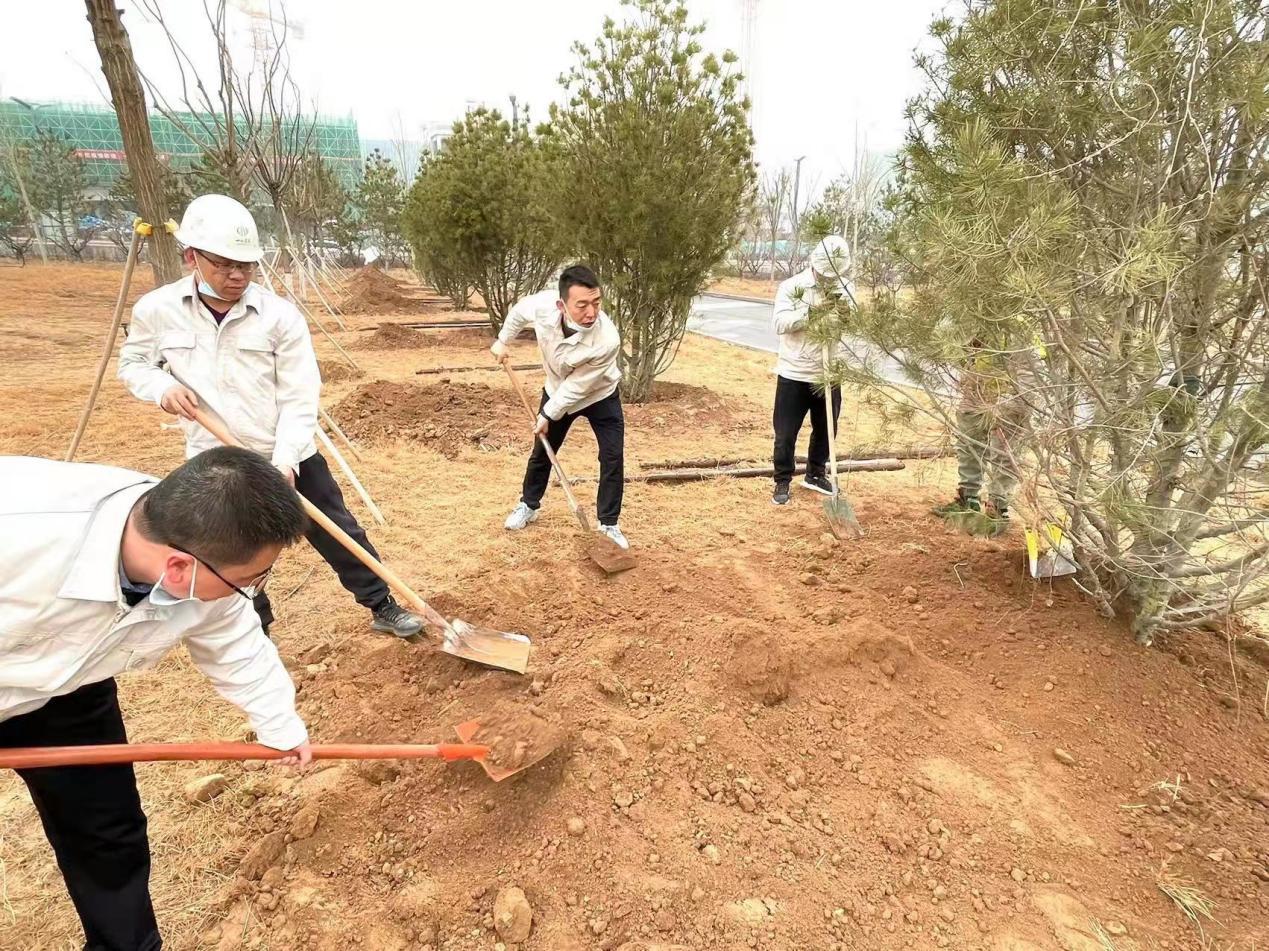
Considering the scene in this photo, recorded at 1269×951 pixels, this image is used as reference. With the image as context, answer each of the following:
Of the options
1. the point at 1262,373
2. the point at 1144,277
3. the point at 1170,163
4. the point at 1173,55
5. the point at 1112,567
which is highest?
the point at 1173,55

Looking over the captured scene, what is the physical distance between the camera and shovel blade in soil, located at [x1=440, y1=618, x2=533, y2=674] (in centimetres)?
248

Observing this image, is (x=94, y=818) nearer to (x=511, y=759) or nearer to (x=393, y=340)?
(x=511, y=759)

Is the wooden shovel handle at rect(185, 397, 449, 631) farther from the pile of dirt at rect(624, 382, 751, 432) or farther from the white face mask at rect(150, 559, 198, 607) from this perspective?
the pile of dirt at rect(624, 382, 751, 432)

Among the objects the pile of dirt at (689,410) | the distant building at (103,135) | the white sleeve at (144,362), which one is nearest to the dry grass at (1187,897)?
the white sleeve at (144,362)

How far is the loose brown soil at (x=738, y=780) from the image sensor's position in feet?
5.62

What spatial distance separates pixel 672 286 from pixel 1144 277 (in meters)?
5.23

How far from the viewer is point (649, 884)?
1755mm

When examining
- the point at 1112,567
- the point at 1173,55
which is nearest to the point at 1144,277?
the point at 1173,55

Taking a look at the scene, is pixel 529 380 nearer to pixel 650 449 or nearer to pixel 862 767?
pixel 650 449

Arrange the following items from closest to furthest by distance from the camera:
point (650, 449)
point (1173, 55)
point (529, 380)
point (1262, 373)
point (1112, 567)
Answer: point (1173, 55) < point (1262, 373) < point (1112, 567) < point (650, 449) < point (529, 380)

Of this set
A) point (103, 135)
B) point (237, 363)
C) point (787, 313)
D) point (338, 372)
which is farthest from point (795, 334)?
point (103, 135)

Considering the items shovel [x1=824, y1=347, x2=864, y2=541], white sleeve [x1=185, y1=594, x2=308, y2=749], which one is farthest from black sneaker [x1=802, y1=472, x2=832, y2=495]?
white sleeve [x1=185, y1=594, x2=308, y2=749]

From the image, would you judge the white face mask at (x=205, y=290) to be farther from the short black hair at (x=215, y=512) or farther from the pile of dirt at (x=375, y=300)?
the pile of dirt at (x=375, y=300)

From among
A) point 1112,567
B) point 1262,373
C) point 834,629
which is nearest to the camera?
point 1262,373
